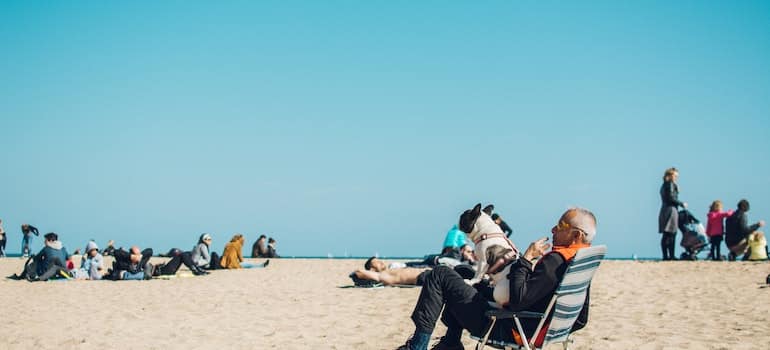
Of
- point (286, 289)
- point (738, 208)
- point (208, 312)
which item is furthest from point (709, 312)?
point (738, 208)

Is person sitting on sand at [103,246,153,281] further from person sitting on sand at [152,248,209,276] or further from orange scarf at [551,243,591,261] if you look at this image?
orange scarf at [551,243,591,261]

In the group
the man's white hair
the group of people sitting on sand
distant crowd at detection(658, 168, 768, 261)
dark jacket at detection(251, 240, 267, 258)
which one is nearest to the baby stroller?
distant crowd at detection(658, 168, 768, 261)

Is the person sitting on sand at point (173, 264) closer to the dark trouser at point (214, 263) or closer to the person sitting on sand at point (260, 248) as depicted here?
the dark trouser at point (214, 263)

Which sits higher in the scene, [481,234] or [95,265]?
[481,234]

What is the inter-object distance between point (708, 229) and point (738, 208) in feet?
2.94

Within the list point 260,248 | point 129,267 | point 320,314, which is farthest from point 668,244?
point 260,248

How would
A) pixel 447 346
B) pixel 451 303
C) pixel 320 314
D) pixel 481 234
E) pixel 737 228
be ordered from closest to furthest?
pixel 451 303, pixel 447 346, pixel 481 234, pixel 320 314, pixel 737 228

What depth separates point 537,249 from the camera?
17.5 feet

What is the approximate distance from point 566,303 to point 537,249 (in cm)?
53

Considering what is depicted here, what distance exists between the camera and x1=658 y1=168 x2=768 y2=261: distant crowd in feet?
51.4

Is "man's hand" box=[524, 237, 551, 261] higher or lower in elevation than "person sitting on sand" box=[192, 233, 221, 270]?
higher

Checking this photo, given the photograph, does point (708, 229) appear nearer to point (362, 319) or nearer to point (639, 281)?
point (639, 281)

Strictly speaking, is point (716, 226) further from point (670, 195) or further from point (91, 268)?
point (91, 268)

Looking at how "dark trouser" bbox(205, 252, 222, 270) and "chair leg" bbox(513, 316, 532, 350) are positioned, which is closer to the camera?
"chair leg" bbox(513, 316, 532, 350)
